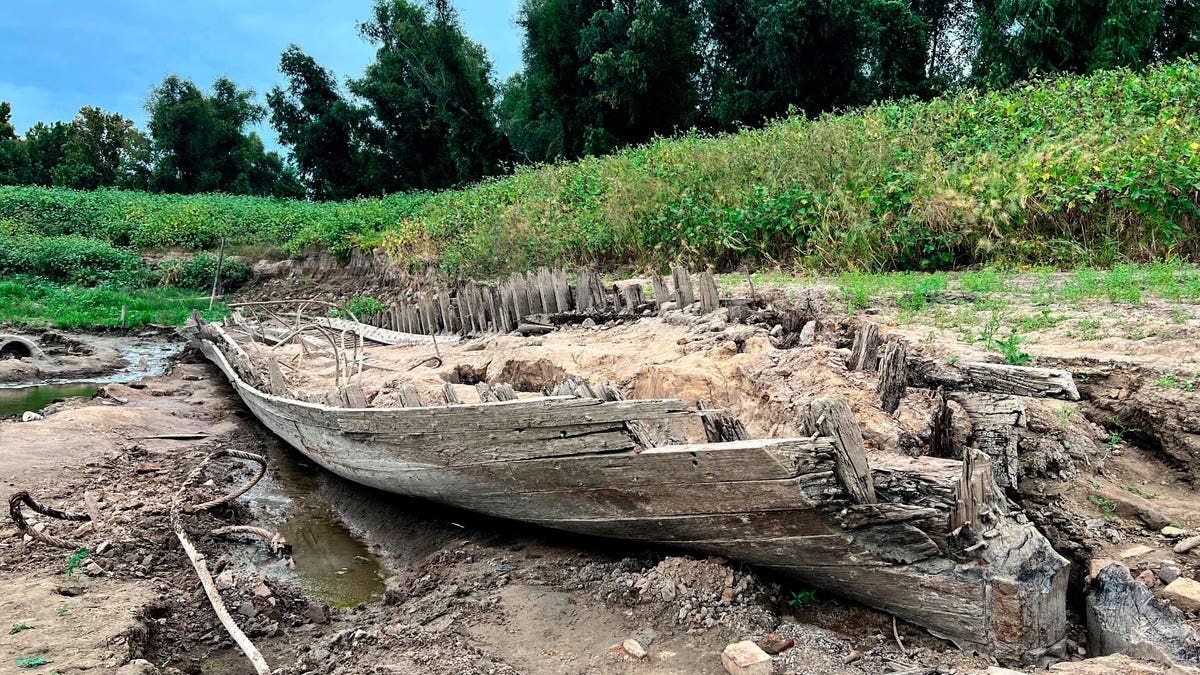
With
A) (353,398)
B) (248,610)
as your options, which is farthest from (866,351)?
(248,610)

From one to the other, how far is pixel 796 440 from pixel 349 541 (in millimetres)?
3413

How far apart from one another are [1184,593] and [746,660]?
4.55 feet

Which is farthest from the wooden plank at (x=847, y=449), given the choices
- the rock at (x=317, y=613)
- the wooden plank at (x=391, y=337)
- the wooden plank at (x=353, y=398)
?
the wooden plank at (x=391, y=337)

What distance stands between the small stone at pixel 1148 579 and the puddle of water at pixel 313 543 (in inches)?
135

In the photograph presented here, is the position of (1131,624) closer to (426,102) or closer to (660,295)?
(660,295)

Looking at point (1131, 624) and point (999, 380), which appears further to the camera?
point (999, 380)

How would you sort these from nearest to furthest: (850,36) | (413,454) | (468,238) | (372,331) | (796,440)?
(796,440)
(413,454)
(372,331)
(468,238)
(850,36)

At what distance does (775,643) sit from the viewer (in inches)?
107

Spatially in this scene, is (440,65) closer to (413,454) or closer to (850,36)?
(850,36)

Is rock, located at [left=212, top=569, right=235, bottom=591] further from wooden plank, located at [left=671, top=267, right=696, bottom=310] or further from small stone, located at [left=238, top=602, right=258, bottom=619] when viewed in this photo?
wooden plank, located at [left=671, top=267, right=696, bottom=310]

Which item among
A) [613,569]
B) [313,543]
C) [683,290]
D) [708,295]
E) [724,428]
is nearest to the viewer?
[724,428]

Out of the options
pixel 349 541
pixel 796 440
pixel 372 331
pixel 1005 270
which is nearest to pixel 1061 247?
pixel 1005 270

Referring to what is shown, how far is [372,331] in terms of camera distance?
978 cm

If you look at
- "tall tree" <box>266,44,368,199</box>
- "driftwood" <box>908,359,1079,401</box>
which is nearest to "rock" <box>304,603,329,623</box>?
"driftwood" <box>908,359,1079,401</box>
